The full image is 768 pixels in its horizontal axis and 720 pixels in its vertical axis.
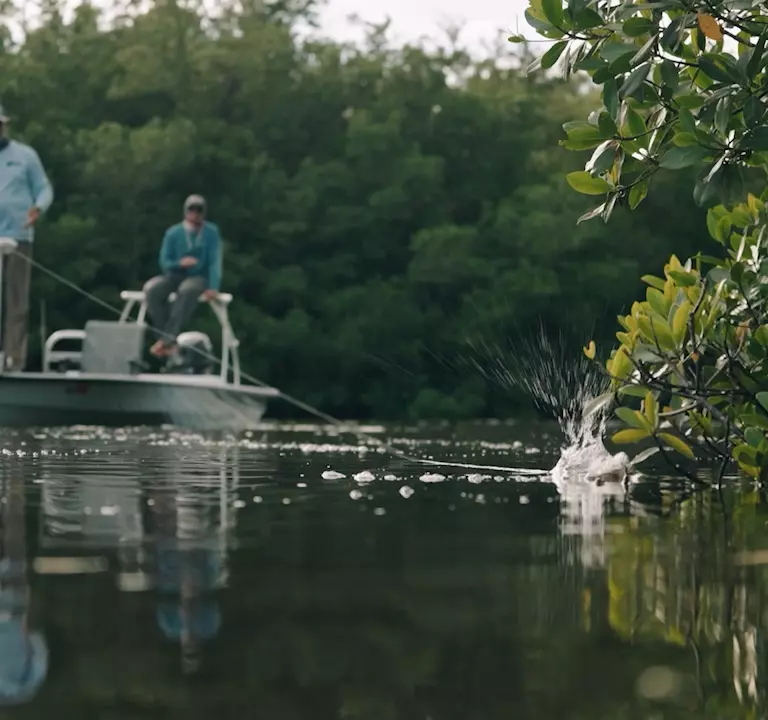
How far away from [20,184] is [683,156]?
10.3 meters

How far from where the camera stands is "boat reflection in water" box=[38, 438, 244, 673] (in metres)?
5.03

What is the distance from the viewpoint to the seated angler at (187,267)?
65.4 feet

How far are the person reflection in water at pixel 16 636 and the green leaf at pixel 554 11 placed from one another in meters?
3.33

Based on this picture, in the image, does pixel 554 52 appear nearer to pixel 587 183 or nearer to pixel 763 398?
pixel 587 183

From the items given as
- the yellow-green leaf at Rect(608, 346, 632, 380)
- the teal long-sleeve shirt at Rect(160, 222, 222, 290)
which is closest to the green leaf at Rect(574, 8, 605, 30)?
the yellow-green leaf at Rect(608, 346, 632, 380)

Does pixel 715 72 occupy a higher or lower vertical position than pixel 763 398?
higher

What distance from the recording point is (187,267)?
20.1 meters

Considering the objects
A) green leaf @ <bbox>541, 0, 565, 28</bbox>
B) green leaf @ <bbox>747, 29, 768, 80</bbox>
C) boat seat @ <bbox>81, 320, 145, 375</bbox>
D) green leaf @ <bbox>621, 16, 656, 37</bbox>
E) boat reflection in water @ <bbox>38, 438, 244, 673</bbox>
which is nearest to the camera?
boat reflection in water @ <bbox>38, 438, 244, 673</bbox>

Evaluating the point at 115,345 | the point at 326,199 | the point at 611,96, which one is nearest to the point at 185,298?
the point at 115,345

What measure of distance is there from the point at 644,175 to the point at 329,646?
5.46 m

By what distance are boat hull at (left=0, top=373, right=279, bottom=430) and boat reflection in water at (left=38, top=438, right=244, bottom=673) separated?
7.70 metres

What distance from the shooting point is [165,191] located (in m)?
37.8

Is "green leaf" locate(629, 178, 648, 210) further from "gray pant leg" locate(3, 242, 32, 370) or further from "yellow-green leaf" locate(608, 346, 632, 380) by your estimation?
"gray pant leg" locate(3, 242, 32, 370)

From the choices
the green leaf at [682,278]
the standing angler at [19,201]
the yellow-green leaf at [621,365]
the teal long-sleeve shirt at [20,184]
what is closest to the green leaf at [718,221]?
the green leaf at [682,278]
